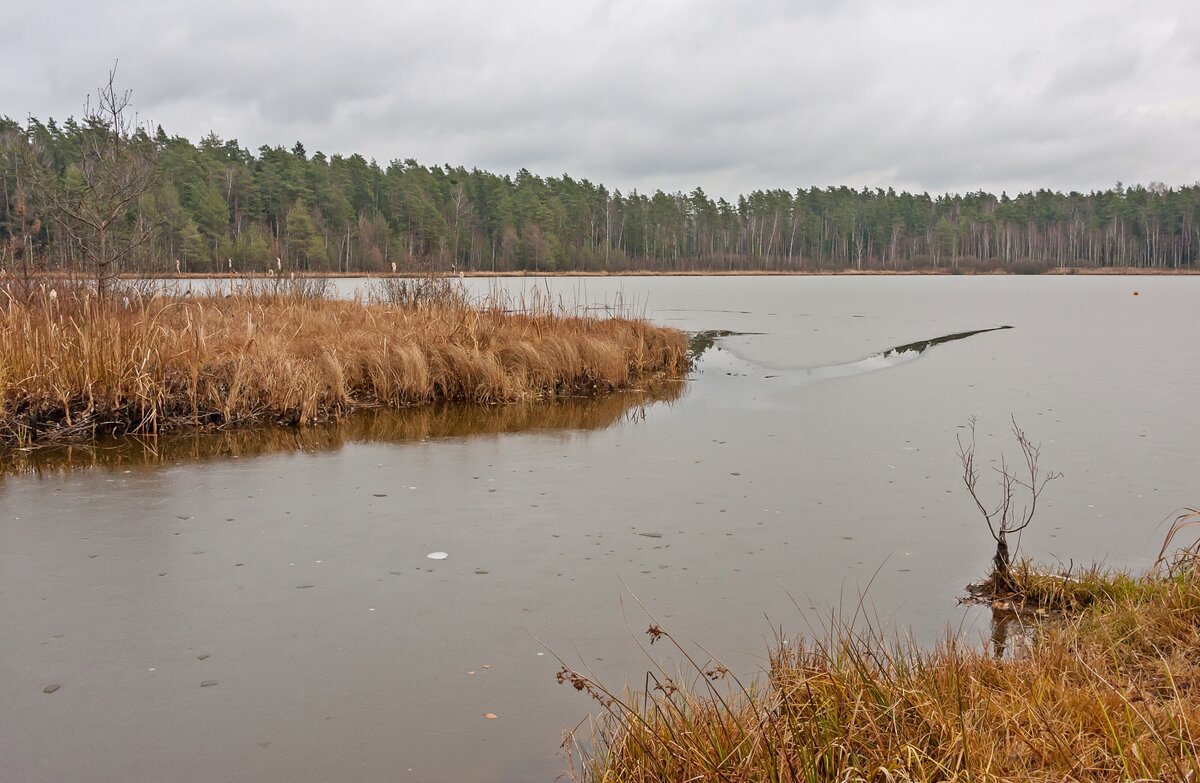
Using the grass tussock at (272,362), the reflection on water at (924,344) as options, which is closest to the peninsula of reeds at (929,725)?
the grass tussock at (272,362)

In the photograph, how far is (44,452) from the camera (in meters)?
7.18

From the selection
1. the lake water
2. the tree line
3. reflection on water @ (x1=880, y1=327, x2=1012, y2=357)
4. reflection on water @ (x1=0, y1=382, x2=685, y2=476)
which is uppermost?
the tree line

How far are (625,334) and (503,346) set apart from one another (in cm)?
299

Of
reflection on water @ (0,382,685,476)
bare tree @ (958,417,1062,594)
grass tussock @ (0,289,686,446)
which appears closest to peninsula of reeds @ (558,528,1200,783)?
bare tree @ (958,417,1062,594)

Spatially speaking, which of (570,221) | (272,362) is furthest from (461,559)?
(570,221)

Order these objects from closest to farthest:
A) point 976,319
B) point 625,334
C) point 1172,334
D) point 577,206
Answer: point 625,334 < point 1172,334 < point 976,319 < point 577,206

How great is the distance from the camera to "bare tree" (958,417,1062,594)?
14.7ft

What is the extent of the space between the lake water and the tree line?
32170mm

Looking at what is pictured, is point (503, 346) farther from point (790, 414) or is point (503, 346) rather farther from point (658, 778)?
point (658, 778)

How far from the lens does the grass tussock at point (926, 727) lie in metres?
2.30

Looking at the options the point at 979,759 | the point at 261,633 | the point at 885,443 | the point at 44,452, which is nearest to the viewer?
the point at 979,759

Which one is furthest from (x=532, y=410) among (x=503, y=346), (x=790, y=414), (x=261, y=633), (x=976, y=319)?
(x=976, y=319)

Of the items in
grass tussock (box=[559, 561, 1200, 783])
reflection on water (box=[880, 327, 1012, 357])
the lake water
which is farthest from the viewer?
reflection on water (box=[880, 327, 1012, 357])

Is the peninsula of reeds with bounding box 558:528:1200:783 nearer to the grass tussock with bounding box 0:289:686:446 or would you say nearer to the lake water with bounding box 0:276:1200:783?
the lake water with bounding box 0:276:1200:783
